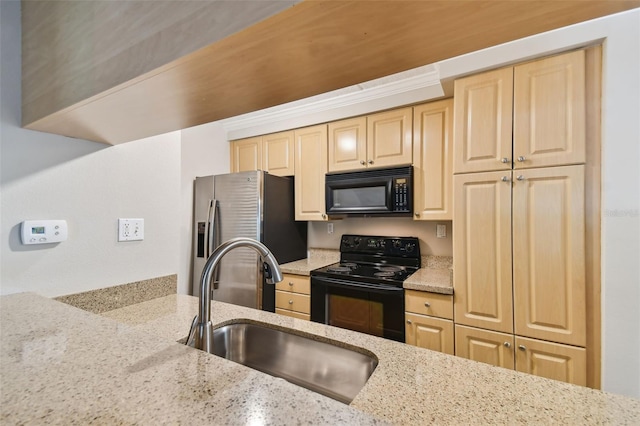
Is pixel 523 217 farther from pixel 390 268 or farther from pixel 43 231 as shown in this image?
pixel 43 231

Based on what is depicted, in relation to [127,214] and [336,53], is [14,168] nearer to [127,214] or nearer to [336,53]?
[127,214]

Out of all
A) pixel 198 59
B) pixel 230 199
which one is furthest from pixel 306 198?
pixel 198 59

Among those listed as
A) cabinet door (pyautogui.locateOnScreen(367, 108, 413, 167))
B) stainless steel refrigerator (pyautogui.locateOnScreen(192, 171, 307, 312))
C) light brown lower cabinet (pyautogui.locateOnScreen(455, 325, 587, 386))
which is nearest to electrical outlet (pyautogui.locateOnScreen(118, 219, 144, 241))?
stainless steel refrigerator (pyautogui.locateOnScreen(192, 171, 307, 312))

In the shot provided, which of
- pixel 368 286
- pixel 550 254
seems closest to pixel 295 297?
pixel 368 286

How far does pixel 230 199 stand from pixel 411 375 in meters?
2.15

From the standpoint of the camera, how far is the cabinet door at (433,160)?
2117mm

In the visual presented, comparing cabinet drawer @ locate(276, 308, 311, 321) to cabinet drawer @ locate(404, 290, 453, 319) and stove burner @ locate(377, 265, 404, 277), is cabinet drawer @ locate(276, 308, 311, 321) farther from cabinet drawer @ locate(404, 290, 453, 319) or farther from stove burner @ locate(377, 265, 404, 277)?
cabinet drawer @ locate(404, 290, 453, 319)

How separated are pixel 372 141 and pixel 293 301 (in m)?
1.55

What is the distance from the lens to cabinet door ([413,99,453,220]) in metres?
2.12

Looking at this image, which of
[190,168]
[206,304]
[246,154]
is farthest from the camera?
[246,154]

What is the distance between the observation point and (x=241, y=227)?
2.46 m

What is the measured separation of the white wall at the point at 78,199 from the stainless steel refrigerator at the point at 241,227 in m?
0.94

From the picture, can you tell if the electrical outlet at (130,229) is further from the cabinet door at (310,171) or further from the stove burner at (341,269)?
the cabinet door at (310,171)

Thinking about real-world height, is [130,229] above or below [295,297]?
above
